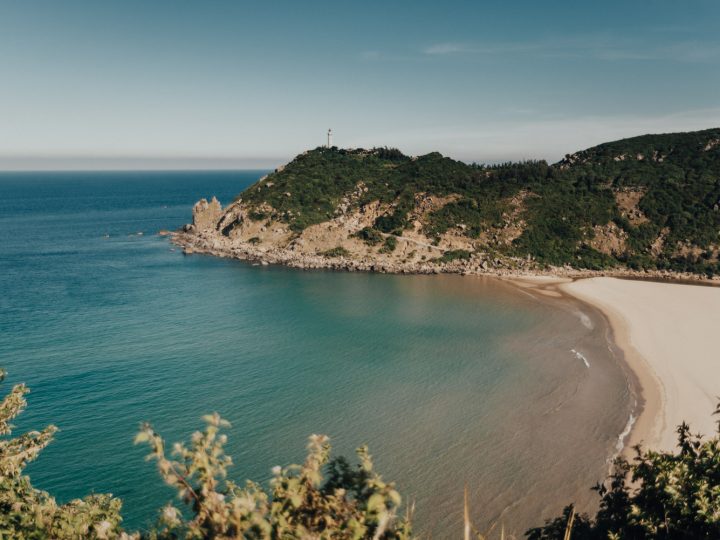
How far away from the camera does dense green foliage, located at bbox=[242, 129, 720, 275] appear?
83.5 m

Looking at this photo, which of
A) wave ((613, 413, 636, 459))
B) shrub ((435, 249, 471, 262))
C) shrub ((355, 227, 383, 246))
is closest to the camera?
wave ((613, 413, 636, 459))

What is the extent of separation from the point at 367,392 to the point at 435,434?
7.65 metres

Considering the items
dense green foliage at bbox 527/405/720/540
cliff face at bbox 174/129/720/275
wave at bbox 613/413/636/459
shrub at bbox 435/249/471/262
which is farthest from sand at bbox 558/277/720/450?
dense green foliage at bbox 527/405/720/540

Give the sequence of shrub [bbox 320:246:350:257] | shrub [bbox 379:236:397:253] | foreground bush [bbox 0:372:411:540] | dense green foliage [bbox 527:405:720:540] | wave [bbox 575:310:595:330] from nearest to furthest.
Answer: foreground bush [bbox 0:372:411:540] < dense green foliage [bbox 527:405:720:540] < wave [bbox 575:310:595:330] < shrub [bbox 379:236:397:253] < shrub [bbox 320:246:350:257]

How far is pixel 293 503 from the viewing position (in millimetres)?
6836

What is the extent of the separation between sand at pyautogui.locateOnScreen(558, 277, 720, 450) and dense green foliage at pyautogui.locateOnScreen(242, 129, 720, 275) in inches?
548

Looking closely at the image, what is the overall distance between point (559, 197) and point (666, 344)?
54.4 meters

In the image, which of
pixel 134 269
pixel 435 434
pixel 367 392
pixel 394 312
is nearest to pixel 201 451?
pixel 435 434

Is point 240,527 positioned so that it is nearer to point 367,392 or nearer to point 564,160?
point 367,392

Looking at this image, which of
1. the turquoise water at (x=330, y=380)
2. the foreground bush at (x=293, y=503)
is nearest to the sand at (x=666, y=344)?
the turquoise water at (x=330, y=380)

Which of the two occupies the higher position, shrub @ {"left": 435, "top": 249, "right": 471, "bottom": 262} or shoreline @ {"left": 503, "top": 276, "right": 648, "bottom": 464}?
shrub @ {"left": 435, "top": 249, "right": 471, "bottom": 262}

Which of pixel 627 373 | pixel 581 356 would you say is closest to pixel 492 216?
pixel 581 356

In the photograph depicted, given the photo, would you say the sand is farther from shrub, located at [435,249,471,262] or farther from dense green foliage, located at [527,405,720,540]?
dense green foliage, located at [527,405,720,540]

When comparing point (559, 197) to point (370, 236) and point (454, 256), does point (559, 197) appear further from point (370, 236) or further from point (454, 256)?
point (370, 236)
